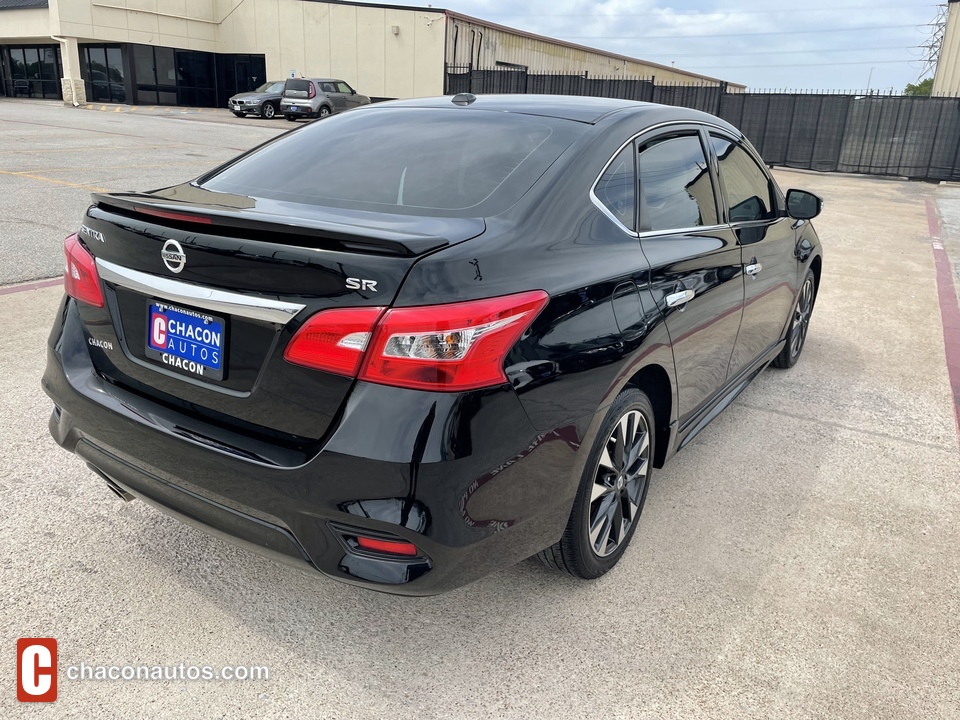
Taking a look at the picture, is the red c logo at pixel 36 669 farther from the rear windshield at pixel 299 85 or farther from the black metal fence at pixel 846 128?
the rear windshield at pixel 299 85

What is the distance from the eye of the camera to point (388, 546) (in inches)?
77.7

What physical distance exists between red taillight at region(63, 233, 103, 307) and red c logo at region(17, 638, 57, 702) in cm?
105

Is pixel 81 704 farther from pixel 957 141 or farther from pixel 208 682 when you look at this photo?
pixel 957 141

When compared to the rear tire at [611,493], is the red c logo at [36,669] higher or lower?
lower

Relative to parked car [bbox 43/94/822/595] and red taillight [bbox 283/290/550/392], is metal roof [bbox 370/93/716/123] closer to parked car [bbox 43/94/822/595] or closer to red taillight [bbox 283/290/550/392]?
parked car [bbox 43/94/822/595]

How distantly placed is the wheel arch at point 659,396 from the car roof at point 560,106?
0.96m

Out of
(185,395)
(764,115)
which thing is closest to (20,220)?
(185,395)

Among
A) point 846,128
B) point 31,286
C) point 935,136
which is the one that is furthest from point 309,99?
point 31,286

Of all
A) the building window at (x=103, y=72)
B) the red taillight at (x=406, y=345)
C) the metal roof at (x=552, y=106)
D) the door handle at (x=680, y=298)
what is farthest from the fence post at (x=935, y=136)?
the building window at (x=103, y=72)

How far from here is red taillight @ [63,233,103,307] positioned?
2412 mm

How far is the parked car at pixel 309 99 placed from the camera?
2741 cm

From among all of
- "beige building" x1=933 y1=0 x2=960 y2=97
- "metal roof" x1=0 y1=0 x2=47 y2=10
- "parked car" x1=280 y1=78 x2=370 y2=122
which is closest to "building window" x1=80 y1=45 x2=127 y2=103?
"metal roof" x1=0 y1=0 x2=47 y2=10

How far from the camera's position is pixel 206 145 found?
59.1 feet

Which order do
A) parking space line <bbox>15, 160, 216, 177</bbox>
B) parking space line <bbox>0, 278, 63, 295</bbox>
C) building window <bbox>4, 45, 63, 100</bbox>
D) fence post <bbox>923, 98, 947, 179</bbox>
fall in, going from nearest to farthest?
parking space line <bbox>0, 278, 63, 295</bbox>
parking space line <bbox>15, 160, 216, 177</bbox>
fence post <bbox>923, 98, 947, 179</bbox>
building window <bbox>4, 45, 63, 100</bbox>
